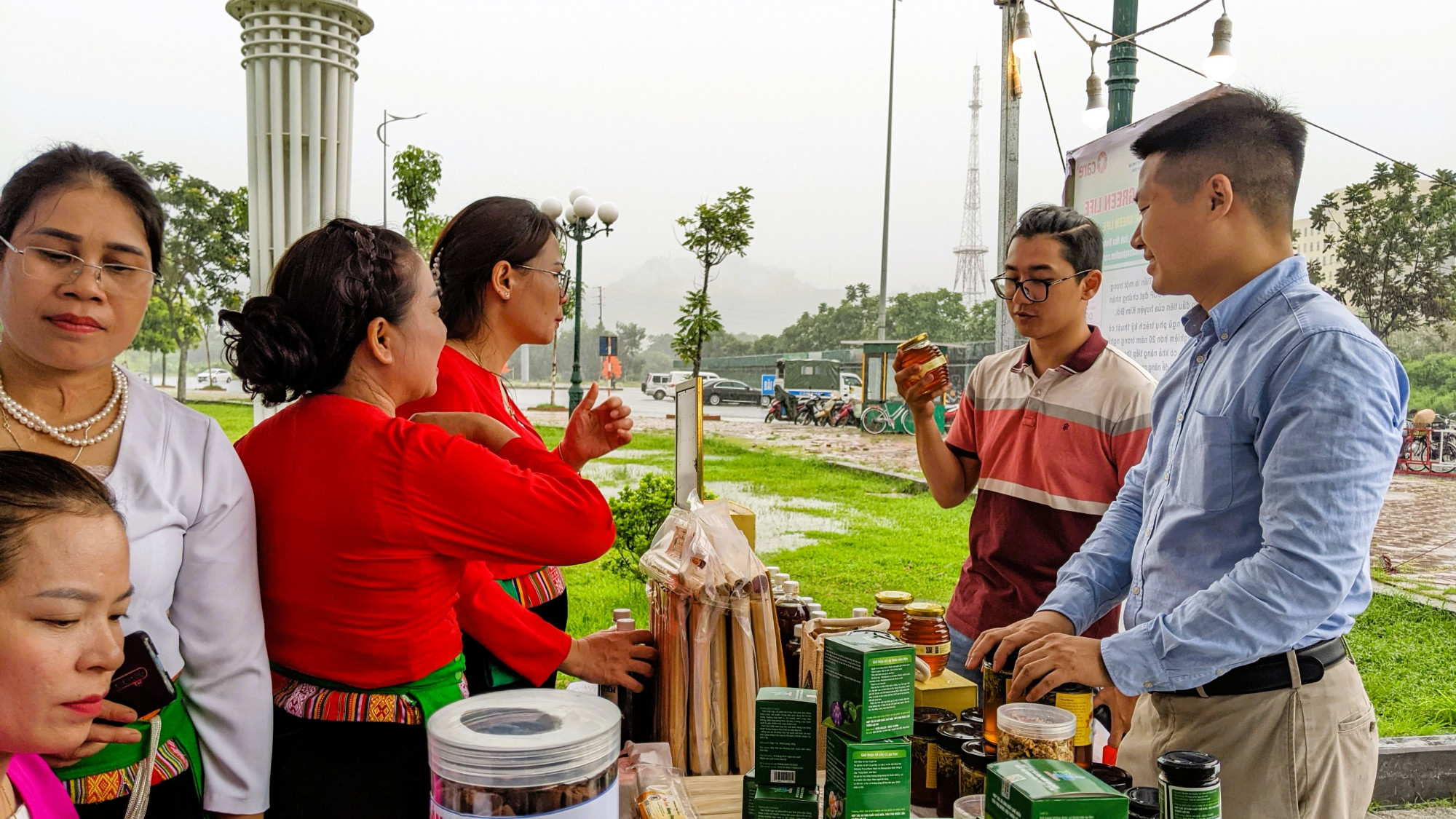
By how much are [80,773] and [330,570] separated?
349 millimetres

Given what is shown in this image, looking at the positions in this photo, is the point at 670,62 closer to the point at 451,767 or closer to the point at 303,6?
the point at 303,6

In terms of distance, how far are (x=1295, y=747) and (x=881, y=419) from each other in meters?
14.8

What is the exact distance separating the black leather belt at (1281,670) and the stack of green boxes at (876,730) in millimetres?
574

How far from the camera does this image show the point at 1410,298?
4.80 meters

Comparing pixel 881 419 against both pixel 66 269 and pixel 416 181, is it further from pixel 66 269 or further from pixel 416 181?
pixel 66 269

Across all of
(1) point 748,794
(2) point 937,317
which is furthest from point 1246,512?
(2) point 937,317

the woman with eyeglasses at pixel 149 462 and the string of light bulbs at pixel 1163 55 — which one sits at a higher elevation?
the string of light bulbs at pixel 1163 55

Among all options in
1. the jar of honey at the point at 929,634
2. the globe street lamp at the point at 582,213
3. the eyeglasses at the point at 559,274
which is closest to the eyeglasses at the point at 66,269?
the eyeglasses at the point at 559,274

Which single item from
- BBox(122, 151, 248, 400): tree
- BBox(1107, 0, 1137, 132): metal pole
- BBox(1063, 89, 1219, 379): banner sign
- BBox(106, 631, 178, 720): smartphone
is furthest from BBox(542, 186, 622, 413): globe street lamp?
BBox(106, 631, 178, 720): smartphone

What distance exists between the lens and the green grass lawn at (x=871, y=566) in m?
4.71

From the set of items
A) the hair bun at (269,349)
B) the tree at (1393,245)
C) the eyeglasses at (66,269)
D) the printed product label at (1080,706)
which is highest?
the tree at (1393,245)

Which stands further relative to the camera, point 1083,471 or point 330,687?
point 1083,471

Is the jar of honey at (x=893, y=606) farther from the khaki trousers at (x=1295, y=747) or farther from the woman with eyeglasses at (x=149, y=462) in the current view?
the woman with eyeglasses at (x=149, y=462)

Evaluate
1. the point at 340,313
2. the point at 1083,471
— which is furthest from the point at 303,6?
the point at 1083,471
